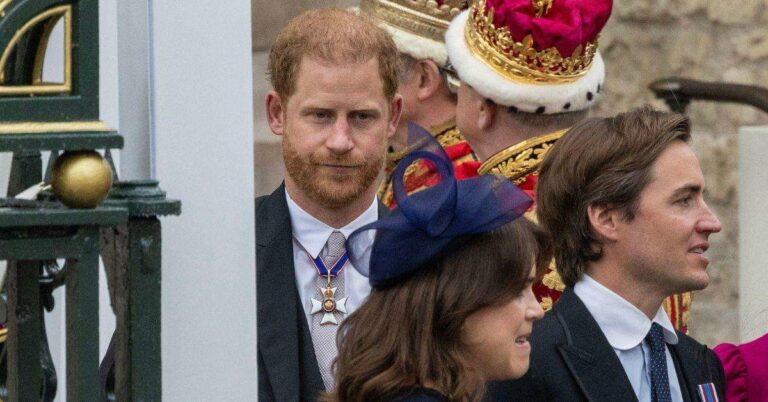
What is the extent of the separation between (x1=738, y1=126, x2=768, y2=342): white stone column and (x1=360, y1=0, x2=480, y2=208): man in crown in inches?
39.9

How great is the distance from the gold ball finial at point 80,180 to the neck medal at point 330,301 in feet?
5.36

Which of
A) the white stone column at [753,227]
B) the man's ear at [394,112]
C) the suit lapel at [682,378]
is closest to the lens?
the suit lapel at [682,378]

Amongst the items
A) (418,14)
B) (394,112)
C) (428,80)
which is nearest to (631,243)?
(394,112)

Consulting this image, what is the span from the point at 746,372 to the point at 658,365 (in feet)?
1.09

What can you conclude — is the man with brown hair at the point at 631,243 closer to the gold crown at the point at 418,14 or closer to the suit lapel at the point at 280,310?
the suit lapel at the point at 280,310

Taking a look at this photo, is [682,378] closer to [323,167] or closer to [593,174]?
[593,174]

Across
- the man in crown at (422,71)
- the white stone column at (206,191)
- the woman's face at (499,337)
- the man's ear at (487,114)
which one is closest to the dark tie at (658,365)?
the woman's face at (499,337)

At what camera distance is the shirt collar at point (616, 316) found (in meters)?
3.25

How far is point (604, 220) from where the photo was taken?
3336 mm

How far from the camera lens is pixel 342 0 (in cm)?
742

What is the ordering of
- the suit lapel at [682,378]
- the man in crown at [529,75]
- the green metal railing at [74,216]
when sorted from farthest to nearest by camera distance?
the man in crown at [529,75]
the suit lapel at [682,378]
the green metal railing at [74,216]

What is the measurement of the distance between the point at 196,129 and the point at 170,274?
179 mm

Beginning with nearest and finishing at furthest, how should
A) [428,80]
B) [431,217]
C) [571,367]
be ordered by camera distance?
[431,217] → [571,367] → [428,80]

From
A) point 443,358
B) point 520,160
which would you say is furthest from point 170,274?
point 520,160
